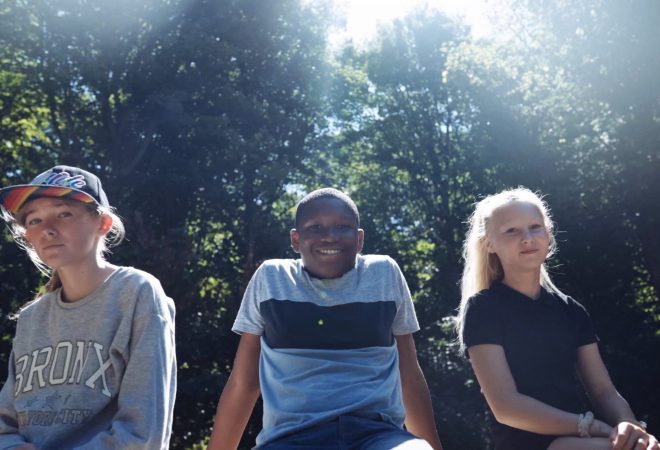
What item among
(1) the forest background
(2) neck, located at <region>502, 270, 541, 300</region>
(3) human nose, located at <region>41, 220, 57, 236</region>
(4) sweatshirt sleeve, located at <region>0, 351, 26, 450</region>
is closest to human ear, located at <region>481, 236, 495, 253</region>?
(2) neck, located at <region>502, 270, 541, 300</region>

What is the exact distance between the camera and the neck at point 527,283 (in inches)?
141

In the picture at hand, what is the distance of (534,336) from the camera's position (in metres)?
3.39

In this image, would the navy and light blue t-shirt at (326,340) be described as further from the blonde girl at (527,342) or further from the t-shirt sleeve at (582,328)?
the t-shirt sleeve at (582,328)

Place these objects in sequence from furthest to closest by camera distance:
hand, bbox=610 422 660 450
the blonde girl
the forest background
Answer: the forest background
the blonde girl
hand, bbox=610 422 660 450

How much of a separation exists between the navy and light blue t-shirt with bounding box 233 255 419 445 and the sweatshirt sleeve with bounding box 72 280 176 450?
0.46m

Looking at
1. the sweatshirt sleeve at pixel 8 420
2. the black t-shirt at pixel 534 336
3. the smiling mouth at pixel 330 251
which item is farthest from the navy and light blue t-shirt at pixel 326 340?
the sweatshirt sleeve at pixel 8 420

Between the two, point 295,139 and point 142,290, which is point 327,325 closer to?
point 142,290

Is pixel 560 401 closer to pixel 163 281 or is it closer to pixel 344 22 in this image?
pixel 163 281

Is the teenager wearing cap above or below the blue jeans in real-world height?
above

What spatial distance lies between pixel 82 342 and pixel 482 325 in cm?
164

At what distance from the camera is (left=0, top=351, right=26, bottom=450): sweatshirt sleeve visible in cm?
291

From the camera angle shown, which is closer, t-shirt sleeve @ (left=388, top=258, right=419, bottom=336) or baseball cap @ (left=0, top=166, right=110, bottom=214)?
baseball cap @ (left=0, top=166, right=110, bottom=214)

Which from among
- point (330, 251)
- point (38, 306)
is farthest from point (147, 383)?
point (330, 251)

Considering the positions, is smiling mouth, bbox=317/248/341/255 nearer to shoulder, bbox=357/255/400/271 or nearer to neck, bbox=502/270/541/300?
shoulder, bbox=357/255/400/271
